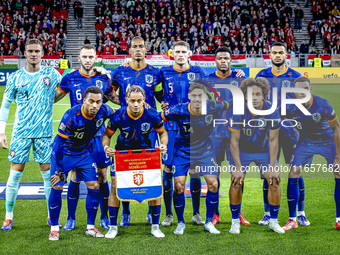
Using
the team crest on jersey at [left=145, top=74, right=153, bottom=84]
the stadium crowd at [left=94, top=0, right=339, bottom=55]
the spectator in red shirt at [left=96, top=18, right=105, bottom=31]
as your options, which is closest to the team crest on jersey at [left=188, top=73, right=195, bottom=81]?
the team crest on jersey at [left=145, top=74, right=153, bottom=84]

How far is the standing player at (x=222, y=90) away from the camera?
5625 mm

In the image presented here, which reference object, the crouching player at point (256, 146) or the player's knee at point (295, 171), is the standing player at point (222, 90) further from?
the player's knee at point (295, 171)

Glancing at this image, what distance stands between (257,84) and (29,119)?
9.49ft

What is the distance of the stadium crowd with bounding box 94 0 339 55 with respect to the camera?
26312 mm

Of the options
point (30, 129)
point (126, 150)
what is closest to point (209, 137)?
point (126, 150)

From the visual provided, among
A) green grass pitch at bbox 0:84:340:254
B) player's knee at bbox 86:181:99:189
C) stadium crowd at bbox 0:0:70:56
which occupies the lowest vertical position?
green grass pitch at bbox 0:84:340:254

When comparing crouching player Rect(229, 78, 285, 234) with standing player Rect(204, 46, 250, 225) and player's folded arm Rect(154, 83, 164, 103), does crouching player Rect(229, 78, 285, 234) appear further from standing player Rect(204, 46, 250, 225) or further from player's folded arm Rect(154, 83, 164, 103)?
player's folded arm Rect(154, 83, 164, 103)

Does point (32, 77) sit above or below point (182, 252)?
above

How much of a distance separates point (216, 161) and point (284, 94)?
1.23 m

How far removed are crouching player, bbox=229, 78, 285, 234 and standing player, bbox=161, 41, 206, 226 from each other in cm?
60

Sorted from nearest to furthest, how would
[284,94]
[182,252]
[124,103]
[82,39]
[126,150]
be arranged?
[182,252]
[126,150]
[284,94]
[124,103]
[82,39]

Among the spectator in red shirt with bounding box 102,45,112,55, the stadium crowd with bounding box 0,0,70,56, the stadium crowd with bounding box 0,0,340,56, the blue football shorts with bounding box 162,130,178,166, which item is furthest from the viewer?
the stadium crowd with bounding box 0,0,340,56

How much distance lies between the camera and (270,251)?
4.77 metres

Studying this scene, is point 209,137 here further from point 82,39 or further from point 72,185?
point 82,39
